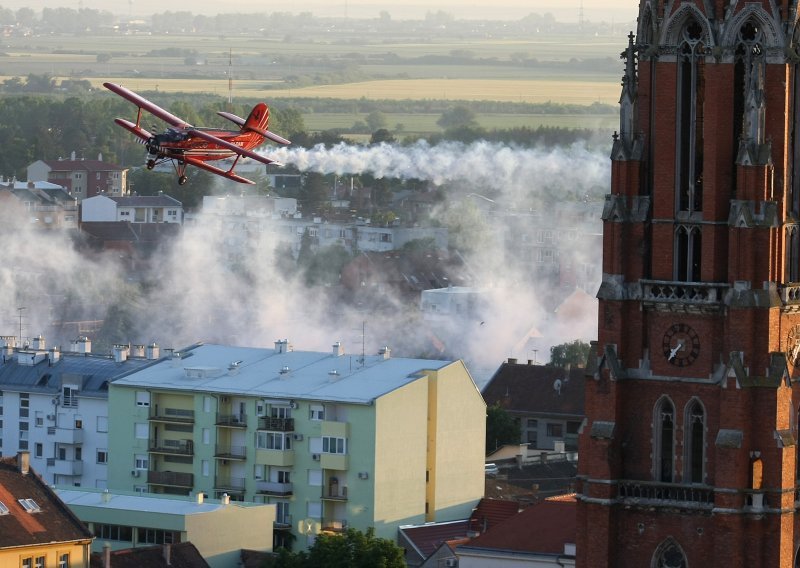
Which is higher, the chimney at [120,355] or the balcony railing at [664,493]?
the chimney at [120,355]

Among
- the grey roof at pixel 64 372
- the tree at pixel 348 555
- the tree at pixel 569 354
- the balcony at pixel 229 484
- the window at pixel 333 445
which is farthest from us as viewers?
the tree at pixel 569 354

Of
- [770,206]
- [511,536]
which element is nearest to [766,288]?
[770,206]

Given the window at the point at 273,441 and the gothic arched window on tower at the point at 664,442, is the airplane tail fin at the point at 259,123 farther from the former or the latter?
the gothic arched window on tower at the point at 664,442

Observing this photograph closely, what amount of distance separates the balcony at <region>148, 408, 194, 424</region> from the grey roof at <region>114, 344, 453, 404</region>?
96 centimetres

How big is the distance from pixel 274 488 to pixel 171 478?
459 cm

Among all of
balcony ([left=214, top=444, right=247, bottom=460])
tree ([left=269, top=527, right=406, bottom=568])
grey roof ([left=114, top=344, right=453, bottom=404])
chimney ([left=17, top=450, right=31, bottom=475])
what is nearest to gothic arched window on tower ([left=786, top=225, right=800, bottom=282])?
tree ([left=269, top=527, right=406, bottom=568])

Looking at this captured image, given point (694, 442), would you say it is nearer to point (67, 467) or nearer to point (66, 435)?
point (67, 467)

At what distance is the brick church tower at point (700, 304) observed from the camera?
77.1m

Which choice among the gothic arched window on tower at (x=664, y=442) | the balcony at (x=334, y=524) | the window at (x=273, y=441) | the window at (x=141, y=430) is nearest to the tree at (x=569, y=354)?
the window at (x=141, y=430)

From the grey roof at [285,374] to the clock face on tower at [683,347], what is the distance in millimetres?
47450

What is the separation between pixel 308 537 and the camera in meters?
123

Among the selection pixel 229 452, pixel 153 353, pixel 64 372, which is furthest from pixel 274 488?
pixel 153 353

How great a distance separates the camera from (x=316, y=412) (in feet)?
419

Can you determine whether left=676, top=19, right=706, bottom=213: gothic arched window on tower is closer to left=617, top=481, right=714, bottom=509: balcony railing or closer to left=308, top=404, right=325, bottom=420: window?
left=617, top=481, right=714, bottom=509: balcony railing
